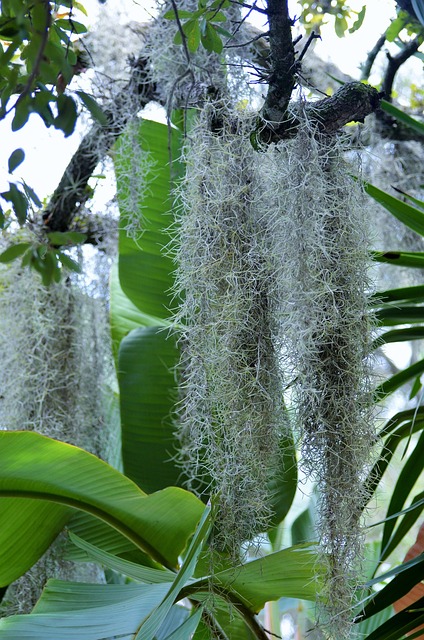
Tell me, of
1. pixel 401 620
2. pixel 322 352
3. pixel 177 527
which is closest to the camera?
pixel 322 352

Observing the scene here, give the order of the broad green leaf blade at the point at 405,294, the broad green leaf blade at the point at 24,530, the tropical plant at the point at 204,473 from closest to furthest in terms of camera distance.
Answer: the tropical plant at the point at 204,473, the broad green leaf blade at the point at 405,294, the broad green leaf blade at the point at 24,530

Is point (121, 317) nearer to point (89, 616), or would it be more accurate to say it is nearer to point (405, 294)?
point (405, 294)

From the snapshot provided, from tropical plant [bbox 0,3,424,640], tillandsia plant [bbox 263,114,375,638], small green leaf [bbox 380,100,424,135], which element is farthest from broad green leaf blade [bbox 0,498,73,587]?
small green leaf [bbox 380,100,424,135]

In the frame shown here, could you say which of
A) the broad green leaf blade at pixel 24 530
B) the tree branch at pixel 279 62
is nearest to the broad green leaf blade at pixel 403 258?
the tree branch at pixel 279 62

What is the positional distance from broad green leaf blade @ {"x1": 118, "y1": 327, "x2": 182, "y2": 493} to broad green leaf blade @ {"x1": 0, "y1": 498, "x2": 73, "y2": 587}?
24 centimetres

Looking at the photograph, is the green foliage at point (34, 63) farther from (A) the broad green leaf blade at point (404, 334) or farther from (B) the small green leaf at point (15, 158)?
(A) the broad green leaf blade at point (404, 334)

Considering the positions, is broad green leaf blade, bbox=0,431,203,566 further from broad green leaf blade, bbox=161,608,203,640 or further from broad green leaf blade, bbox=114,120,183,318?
broad green leaf blade, bbox=114,120,183,318

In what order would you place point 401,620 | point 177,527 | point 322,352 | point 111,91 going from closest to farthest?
point 322,352 → point 401,620 → point 177,527 → point 111,91

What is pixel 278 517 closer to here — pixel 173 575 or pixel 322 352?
pixel 173 575

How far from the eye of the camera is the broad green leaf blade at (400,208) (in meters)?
1.16

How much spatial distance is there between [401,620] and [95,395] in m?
0.90

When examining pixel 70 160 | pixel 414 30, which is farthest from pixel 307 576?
pixel 70 160

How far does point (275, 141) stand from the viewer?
88 cm

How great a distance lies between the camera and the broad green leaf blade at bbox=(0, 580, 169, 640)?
3.06ft
